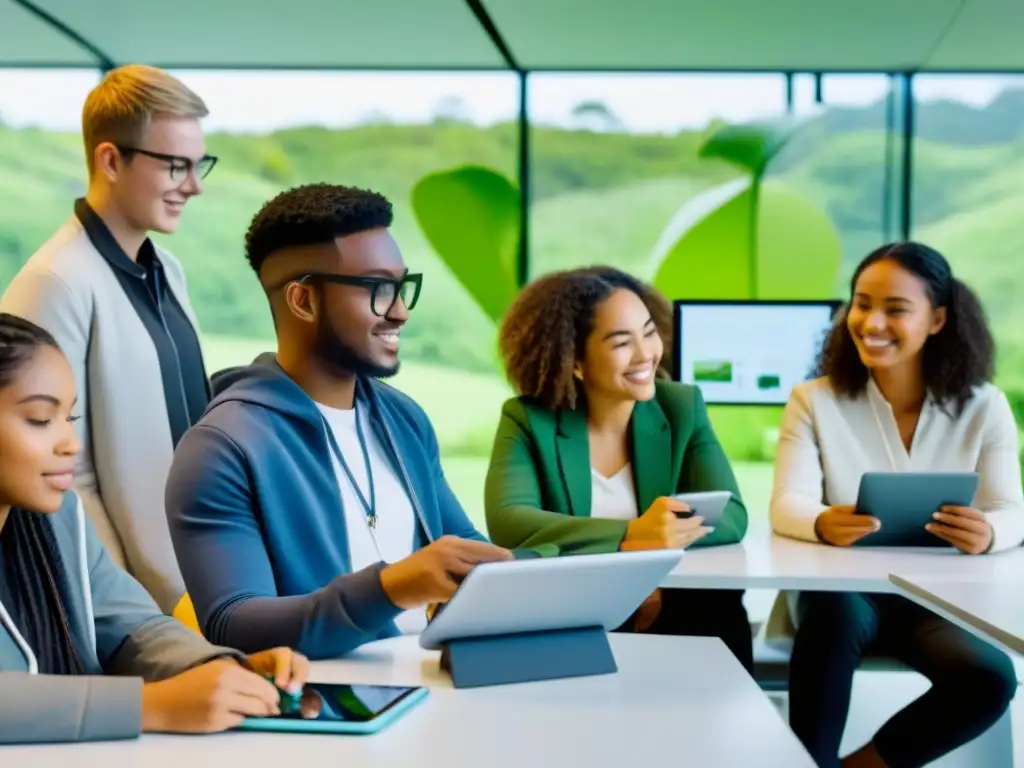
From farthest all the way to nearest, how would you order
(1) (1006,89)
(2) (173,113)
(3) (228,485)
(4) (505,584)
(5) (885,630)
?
(1) (1006,89), (5) (885,630), (2) (173,113), (3) (228,485), (4) (505,584)

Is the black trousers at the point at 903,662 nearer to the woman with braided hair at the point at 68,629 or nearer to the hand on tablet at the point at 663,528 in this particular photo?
the hand on tablet at the point at 663,528

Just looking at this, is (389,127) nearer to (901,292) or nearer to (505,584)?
(901,292)

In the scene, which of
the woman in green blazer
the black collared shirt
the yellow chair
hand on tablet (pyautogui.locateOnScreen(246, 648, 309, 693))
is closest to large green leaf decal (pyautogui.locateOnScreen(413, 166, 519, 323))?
the woman in green blazer

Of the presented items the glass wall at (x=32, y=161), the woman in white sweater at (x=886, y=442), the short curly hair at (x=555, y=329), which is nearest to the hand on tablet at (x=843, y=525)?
the woman in white sweater at (x=886, y=442)

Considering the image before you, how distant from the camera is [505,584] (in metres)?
1.65

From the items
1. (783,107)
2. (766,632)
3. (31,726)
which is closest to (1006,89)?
(783,107)

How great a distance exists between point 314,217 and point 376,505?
0.49 meters

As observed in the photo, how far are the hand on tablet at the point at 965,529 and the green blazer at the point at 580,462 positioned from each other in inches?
19.0

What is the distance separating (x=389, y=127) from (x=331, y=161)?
37 cm

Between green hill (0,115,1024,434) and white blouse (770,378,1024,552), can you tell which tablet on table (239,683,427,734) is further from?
green hill (0,115,1024,434)

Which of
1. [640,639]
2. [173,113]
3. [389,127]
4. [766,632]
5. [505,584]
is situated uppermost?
[389,127]

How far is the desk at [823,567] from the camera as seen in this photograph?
9.09 ft

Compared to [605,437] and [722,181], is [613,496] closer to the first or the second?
[605,437]

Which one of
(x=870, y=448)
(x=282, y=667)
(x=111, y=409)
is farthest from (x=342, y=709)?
(x=870, y=448)
